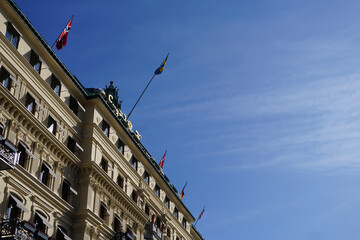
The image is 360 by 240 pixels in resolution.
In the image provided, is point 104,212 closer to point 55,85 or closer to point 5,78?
point 55,85

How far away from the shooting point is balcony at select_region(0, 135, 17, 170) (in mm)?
36469

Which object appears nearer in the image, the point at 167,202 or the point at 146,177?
the point at 146,177

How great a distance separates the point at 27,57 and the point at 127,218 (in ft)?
70.3

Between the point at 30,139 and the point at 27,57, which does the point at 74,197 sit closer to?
the point at 30,139

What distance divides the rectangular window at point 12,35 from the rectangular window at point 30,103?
432 centimetres

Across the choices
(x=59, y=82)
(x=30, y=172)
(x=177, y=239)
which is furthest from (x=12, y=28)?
(x=177, y=239)

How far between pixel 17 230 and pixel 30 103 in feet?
40.3

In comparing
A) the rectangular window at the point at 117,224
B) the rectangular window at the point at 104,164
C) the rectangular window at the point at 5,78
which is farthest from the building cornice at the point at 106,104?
the rectangular window at the point at 117,224

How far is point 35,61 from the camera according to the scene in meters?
46.0

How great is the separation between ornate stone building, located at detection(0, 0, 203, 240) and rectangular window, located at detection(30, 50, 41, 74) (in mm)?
86

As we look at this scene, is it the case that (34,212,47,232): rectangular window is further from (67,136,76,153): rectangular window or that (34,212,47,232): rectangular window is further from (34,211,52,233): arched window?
(67,136,76,153): rectangular window

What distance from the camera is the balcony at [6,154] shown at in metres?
36.5

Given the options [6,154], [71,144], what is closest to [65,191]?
[71,144]

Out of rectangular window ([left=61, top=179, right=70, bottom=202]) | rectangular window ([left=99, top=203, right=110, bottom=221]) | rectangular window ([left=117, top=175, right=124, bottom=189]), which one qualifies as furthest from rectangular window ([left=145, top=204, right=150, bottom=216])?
rectangular window ([left=61, top=179, right=70, bottom=202])
